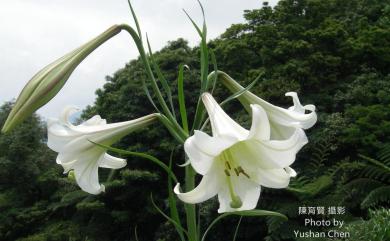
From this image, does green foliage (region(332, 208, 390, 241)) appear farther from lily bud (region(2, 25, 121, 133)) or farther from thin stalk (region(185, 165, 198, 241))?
lily bud (region(2, 25, 121, 133))

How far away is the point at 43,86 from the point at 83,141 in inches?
4.5

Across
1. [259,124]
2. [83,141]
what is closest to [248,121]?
[83,141]

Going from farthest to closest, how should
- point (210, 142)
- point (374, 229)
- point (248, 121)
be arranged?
1. point (248, 121)
2. point (374, 229)
3. point (210, 142)

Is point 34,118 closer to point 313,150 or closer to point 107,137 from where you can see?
point 313,150

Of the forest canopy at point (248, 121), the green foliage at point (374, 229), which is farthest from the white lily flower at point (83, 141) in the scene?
the forest canopy at point (248, 121)

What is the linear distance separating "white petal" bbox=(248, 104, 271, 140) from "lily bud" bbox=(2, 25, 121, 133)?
316 mm

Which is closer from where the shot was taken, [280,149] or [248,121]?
[280,149]

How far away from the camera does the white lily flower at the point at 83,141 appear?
77 centimetres

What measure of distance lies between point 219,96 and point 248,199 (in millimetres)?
6777

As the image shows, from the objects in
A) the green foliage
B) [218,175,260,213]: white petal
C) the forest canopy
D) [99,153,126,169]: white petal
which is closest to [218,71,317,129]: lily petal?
[218,175,260,213]: white petal

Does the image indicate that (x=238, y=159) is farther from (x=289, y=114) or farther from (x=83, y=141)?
(x=83, y=141)

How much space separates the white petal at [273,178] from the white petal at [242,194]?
0.04 ft

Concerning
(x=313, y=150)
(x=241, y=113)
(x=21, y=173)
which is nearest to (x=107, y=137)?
(x=313, y=150)

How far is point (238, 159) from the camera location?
0.74 meters
